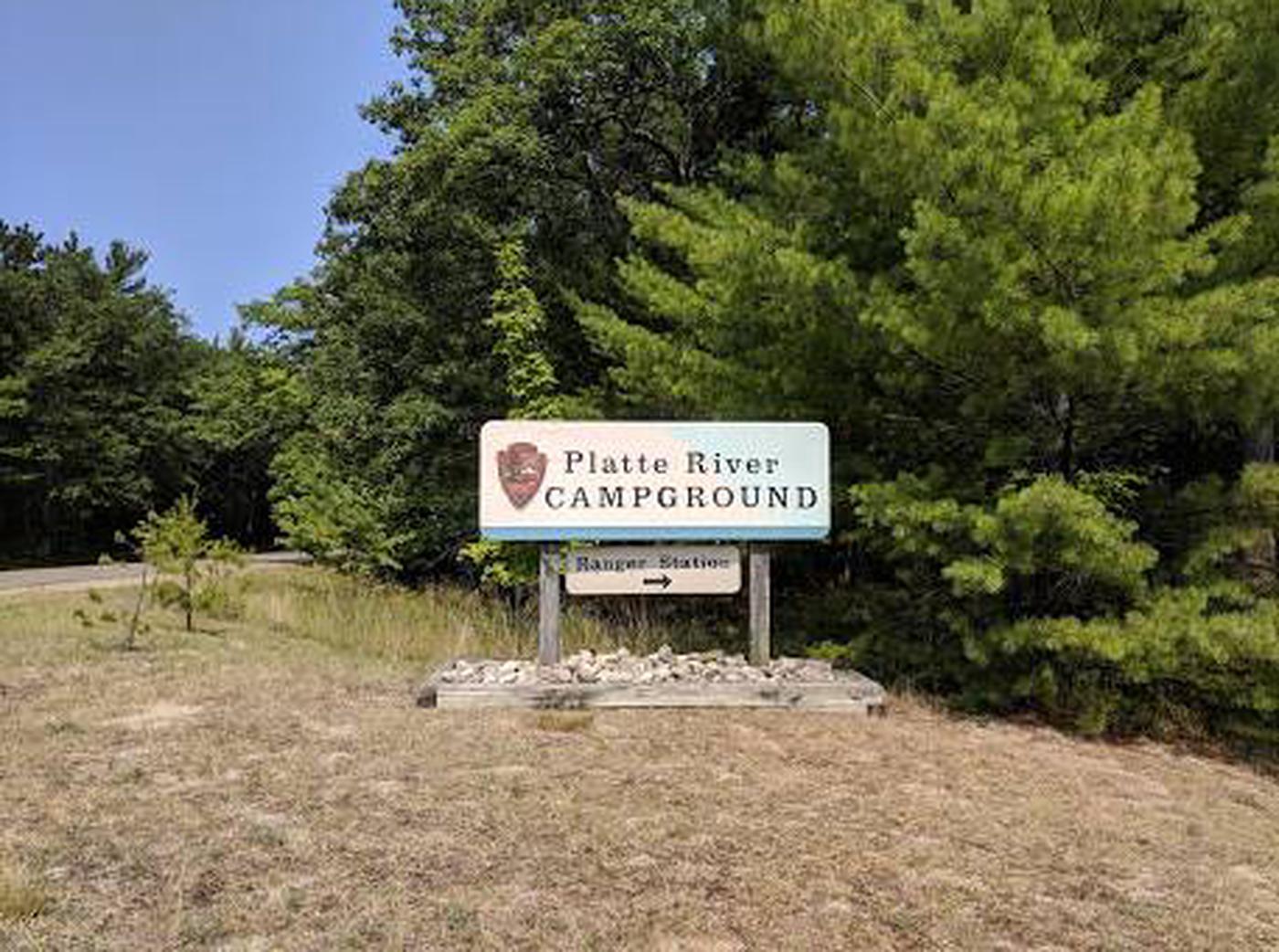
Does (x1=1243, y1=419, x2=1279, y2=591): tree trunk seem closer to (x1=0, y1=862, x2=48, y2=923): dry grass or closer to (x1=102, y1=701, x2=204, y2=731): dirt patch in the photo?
(x1=102, y1=701, x2=204, y2=731): dirt patch

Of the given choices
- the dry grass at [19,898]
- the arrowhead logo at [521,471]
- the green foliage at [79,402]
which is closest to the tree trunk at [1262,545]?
the arrowhead logo at [521,471]

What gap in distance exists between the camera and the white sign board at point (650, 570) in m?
8.73

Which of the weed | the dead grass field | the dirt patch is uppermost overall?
the dirt patch

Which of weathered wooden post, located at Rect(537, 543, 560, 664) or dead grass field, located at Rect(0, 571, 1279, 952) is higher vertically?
weathered wooden post, located at Rect(537, 543, 560, 664)

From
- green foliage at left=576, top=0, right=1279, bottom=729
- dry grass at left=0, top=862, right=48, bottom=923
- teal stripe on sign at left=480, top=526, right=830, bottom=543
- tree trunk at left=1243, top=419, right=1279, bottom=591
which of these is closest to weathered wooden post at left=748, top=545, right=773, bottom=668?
teal stripe on sign at left=480, top=526, right=830, bottom=543

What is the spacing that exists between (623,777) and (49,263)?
46.4 metres

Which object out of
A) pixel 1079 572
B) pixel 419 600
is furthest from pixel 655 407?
pixel 1079 572

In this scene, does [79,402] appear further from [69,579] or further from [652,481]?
[652,481]

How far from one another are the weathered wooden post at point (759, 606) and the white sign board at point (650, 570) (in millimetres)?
184

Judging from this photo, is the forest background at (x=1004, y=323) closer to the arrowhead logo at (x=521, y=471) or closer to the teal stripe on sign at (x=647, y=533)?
the teal stripe on sign at (x=647, y=533)

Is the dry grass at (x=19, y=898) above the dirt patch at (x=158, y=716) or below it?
below

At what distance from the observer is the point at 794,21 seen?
348 inches

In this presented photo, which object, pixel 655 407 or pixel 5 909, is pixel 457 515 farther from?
pixel 5 909

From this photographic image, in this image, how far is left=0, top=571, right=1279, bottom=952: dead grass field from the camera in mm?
3959
